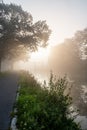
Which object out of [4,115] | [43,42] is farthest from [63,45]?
[4,115]

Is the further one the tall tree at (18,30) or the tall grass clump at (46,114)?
the tall tree at (18,30)

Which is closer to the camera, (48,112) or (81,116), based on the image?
(48,112)

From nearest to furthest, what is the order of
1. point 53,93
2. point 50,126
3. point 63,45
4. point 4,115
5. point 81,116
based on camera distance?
point 50,126 → point 4,115 → point 53,93 → point 81,116 → point 63,45

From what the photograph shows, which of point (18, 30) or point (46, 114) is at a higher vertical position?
point (18, 30)

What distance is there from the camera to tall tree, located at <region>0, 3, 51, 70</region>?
4394 cm

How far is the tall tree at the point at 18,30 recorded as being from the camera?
4394 centimetres

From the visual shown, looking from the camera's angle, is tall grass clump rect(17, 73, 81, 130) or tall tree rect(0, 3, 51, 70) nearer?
tall grass clump rect(17, 73, 81, 130)

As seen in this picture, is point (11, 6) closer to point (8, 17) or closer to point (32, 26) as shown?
point (8, 17)

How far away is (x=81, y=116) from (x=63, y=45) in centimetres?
8095

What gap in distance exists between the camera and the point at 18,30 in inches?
1785

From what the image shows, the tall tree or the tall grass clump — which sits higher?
the tall tree

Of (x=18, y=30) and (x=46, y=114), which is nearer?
(x=46, y=114)

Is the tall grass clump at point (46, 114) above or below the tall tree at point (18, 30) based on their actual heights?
below

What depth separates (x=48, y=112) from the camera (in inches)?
397
